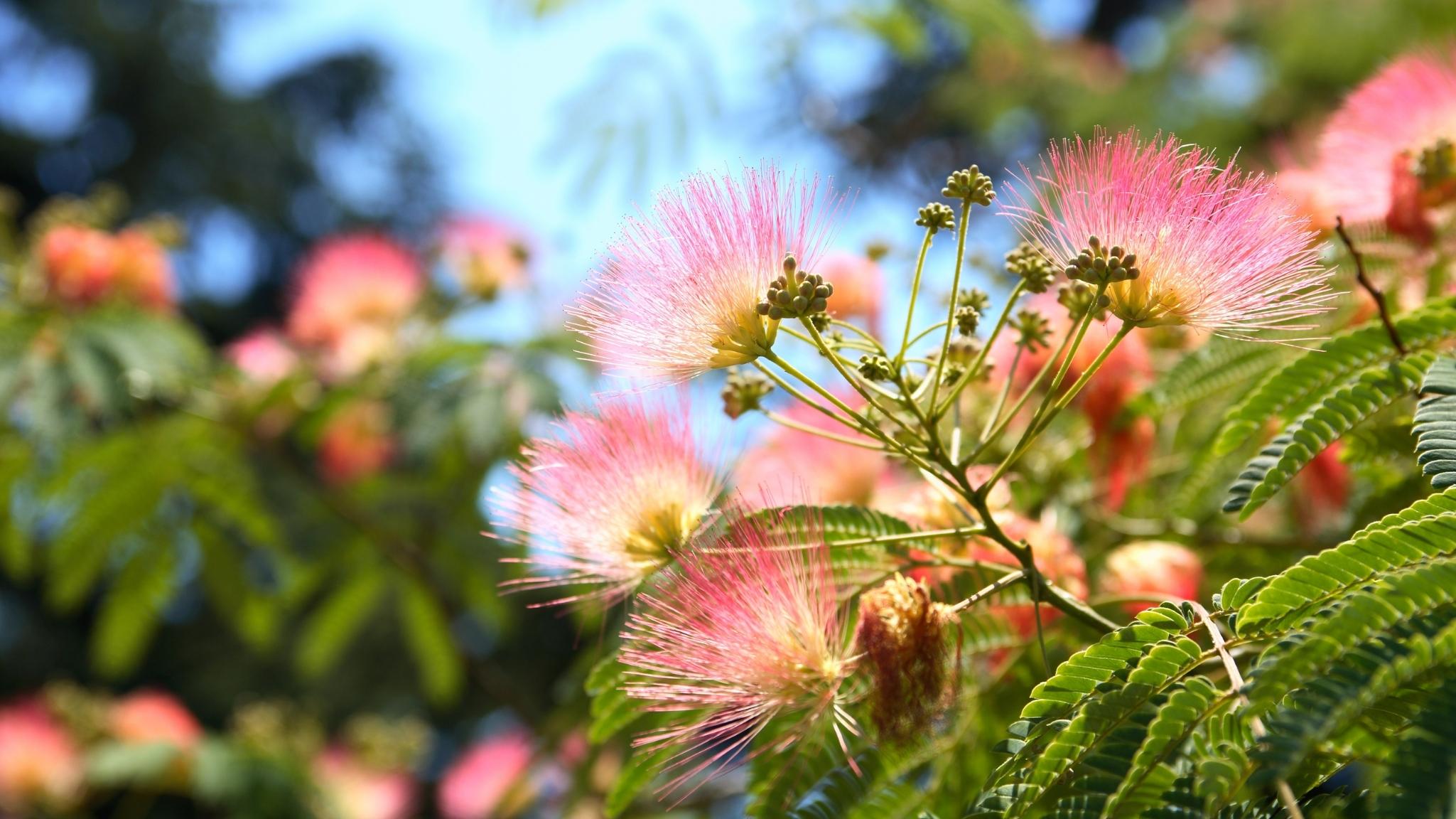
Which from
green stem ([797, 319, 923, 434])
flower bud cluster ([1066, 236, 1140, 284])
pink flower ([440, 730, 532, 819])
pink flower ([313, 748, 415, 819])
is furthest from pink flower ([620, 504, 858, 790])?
pink flower ([313, 748, 415, 819])

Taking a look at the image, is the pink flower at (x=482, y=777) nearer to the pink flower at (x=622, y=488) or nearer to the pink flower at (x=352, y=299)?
the pink flower at (x=352, y=299)

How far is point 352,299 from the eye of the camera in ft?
12.0

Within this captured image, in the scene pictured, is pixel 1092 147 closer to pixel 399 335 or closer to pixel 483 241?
pixel 399 335

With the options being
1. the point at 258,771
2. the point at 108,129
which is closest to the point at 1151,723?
the point at 258,771

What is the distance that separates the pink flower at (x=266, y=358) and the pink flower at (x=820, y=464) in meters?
2.07

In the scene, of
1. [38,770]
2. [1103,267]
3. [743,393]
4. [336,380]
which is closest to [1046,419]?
[1103,267]

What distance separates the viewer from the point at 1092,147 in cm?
120

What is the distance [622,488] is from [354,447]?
112 inches

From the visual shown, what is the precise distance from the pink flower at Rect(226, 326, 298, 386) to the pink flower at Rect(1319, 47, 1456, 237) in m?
2.87

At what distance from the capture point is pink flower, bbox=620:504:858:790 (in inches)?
45.8

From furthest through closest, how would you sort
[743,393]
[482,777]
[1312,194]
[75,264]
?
[482,777] < [75,264] < [1312,194] < [743,393]

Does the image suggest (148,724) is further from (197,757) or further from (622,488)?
(622,488)

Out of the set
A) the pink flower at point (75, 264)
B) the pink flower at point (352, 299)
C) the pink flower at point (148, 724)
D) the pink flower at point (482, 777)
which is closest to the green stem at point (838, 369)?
the pink flower at point (352, 299)

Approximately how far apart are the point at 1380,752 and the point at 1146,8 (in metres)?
10.7
